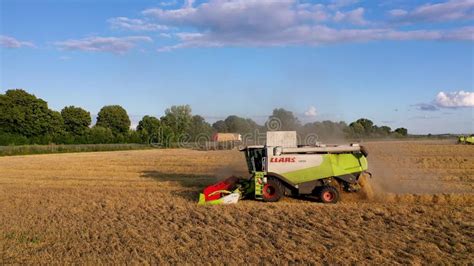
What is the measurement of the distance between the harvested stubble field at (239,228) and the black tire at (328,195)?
0.49 meters

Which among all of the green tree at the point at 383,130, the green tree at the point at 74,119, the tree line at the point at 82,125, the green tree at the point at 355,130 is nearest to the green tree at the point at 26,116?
the tree line at the point at 82,125

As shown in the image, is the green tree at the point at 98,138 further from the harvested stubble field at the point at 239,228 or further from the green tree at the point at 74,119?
the harvested stubble field at the point at 239,228

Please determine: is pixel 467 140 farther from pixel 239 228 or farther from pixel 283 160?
pixel 239 228

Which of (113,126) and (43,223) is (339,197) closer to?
(43,223)

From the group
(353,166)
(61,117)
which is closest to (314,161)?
(353,166)

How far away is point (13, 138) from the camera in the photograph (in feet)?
212

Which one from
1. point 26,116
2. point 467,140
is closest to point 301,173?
point 467,140

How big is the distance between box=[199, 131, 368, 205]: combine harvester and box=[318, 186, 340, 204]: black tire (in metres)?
0.12

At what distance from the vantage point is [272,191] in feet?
47.1

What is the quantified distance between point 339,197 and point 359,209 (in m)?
1.44

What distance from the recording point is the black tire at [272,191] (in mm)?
14203

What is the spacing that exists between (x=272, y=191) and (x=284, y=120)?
4.82m

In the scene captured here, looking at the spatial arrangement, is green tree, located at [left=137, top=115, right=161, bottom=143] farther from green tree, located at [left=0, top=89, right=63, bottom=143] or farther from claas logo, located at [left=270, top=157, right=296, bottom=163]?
claas logo, located at [left=270, top=157, right=296, bottom=163]

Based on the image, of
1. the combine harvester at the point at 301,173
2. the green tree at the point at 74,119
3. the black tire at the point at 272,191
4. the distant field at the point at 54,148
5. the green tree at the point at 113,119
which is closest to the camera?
the combine harvester at the point at 301,173
